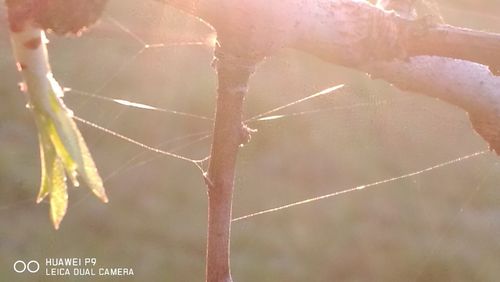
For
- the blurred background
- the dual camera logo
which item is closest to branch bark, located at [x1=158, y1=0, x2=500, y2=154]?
the blurred background

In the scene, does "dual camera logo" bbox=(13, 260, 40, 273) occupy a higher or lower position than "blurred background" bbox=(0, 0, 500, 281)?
lower

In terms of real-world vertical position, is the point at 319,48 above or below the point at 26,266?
above

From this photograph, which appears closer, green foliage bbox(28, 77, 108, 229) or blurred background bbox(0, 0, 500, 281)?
green foliage bbox(28, 77, 108, 229)

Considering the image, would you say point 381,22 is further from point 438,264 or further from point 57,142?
point 438,264

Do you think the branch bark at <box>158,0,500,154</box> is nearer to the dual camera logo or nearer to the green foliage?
the green foliage

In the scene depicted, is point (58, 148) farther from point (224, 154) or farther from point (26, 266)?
point (26, 266)

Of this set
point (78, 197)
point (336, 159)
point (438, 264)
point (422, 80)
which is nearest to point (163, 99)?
point (78, 197)

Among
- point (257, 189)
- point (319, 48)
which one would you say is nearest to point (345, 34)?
point (319, 48)

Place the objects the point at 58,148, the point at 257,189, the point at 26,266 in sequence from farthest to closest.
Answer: the point at 257,189 < the point at 26,266 < the point at 58,148
